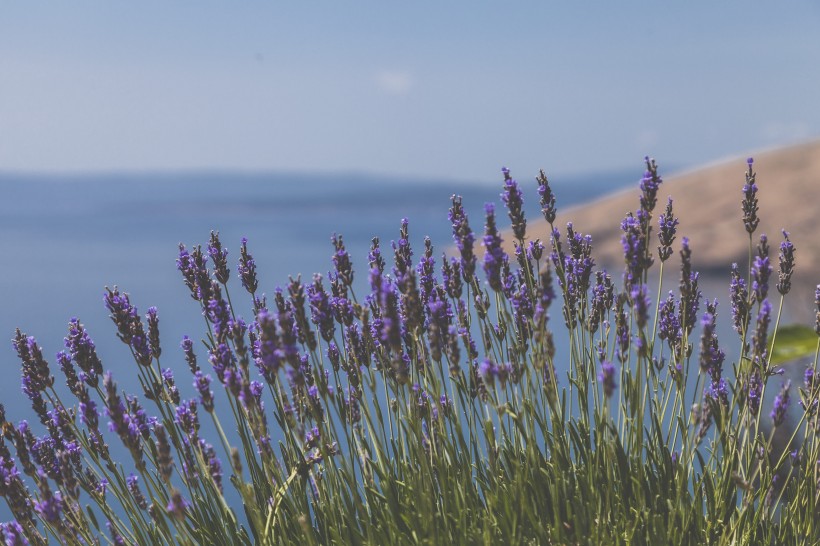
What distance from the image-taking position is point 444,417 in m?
2.39

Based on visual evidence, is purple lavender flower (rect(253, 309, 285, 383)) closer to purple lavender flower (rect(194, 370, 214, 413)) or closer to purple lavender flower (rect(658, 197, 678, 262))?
purple lavender flower (rect(194, 370, 214, 413))

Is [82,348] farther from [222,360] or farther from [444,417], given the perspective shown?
[444,417]

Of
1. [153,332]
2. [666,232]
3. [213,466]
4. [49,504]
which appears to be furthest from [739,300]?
[49,504]

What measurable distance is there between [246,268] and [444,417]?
705 millimetres

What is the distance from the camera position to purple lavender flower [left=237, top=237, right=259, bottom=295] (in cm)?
258

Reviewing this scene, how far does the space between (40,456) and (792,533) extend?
6.82 ft

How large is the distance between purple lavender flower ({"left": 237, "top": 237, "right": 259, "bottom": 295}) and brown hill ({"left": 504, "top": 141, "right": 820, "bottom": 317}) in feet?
30.8

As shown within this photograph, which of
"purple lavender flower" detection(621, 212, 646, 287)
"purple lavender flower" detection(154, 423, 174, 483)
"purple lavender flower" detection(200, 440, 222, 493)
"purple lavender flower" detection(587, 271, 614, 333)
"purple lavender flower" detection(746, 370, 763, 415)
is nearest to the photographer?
"purple lavender flower" detection(154, 423, 174, 483)

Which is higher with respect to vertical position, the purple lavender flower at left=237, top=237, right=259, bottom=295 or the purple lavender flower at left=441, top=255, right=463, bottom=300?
the purple lavender flower at left=237, top=237, right=259, bottom=295

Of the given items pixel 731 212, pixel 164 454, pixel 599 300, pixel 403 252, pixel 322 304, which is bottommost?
pixel 164 454

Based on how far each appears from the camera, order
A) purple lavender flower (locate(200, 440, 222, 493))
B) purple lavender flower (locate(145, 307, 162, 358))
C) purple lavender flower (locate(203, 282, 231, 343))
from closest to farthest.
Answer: purple lavender flower (locate(200, 440, 222, 493)) → purple lavender flower (locate(203, 282, 231, 343)) → purple lavender flower (locate(145, 307, 162, 358))

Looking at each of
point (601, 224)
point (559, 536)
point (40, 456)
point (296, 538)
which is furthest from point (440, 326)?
point (601, 224)

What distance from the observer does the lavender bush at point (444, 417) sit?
6.81 ft

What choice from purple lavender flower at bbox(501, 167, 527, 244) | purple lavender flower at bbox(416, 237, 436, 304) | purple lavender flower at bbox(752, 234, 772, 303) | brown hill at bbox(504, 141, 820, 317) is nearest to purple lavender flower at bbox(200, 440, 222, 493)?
purple lavender flower at bbox(416, 237, 436, 304)
